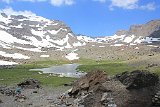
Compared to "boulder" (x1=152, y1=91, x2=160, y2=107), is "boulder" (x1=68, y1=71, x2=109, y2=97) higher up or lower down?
higher up

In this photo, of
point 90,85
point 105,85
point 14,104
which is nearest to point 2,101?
point 14,104

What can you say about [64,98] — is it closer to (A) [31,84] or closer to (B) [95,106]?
(B) [95,106]

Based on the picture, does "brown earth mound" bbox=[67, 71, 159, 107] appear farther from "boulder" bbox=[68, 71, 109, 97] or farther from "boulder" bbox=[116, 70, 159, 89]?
"boulder" bbox=[68, 71, 109, 97]

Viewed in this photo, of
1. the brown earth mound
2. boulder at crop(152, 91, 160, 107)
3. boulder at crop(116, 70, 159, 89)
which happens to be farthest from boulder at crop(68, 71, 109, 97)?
boulder at crop(152, 91, 160, 107)

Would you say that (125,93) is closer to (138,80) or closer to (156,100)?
(138,80)

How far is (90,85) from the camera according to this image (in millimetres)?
52594

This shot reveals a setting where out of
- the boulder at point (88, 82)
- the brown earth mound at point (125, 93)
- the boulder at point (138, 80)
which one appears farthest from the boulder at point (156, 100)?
the boulder at point (88, 82)

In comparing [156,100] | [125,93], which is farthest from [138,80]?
[156,100]

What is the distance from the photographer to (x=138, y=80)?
141ft

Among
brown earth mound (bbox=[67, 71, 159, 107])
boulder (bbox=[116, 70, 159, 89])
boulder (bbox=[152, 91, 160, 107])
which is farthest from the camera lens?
boulder (bbox=[116, 70, 159, 89])

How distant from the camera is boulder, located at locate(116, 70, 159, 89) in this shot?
42.8 meters

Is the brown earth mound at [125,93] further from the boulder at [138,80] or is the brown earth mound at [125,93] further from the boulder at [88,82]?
the boulder at [88,82]

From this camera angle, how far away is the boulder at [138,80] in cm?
4281

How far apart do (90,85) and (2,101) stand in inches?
594
